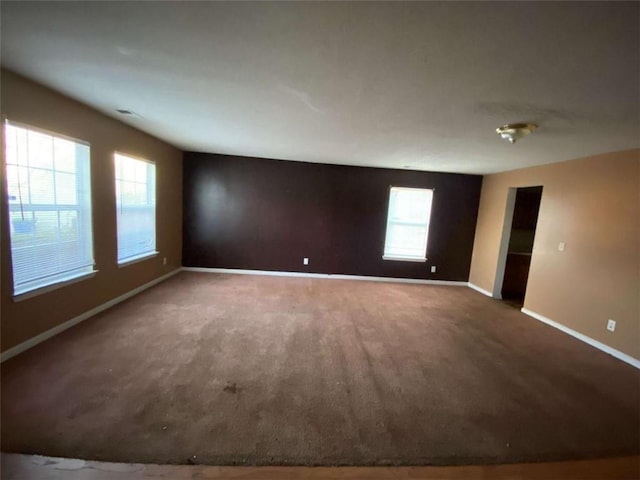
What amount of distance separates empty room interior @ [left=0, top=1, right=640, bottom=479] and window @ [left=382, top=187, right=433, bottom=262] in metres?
0.97

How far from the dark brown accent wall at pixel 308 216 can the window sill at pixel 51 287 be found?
2.49 m

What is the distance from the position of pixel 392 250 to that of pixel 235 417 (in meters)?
4.57

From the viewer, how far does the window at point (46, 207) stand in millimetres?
2266

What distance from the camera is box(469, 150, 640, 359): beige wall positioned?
300 centimetres

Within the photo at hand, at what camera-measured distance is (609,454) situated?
1.74 meters

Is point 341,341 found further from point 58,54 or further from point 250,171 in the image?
point 250,171

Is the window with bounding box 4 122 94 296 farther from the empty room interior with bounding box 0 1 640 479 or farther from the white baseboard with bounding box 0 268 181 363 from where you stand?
the white baseboard with bounding box 0 268 181 363

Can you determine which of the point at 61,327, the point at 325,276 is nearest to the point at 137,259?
the point at 61,327

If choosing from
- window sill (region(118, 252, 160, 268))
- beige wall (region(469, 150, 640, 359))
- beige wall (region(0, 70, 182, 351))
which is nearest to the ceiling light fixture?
beige wall (region(469, 150, 640, 359))

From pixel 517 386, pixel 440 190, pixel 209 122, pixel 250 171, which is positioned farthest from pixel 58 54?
pixel 440 190

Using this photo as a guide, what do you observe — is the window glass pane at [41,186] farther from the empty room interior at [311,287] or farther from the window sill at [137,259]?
the window sill at [137,259]

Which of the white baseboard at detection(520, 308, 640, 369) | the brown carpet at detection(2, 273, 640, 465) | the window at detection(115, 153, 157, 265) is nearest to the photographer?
the brown carpet at detection(2, 273, 640, 465)

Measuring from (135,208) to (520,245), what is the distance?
22.1 feet

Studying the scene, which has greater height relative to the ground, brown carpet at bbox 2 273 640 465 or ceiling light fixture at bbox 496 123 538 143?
ceiling light fixture at bbox 496 123 538 143
